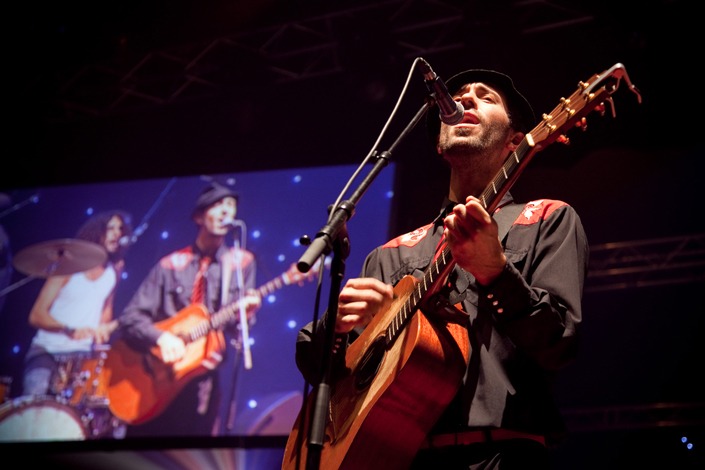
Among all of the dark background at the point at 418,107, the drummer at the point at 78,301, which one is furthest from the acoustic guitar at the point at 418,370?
the drummer at the point at 78,301

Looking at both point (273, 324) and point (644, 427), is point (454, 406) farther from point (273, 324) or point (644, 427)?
point (644, 427)

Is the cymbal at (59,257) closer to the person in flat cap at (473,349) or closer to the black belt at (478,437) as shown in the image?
the person in flat cap at (473,349)

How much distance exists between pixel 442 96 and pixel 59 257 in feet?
15.0

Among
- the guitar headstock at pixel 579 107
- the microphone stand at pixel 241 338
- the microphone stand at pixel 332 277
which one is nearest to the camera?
the microphone stand at pixel 332 277

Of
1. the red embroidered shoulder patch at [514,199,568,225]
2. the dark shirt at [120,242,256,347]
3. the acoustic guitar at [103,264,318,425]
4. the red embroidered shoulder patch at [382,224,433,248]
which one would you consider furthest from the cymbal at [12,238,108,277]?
the red embroidered shoulder patch at [514,199,568,225]

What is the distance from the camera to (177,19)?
640 centimetres

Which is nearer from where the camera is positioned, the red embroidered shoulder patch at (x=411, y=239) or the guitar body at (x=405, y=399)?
the guitar body at (x=405, y=399)

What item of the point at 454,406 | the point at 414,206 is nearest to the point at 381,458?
the point at 454,406

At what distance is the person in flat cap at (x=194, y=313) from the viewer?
520 centimetres

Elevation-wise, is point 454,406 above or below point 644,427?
above

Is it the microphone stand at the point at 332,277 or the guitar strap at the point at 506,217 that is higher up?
the guitar strap at the point at 506,217

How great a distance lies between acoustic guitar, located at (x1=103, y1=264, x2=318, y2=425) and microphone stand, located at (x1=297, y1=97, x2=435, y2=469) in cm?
315

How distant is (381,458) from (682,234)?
4349 mm

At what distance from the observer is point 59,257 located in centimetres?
618
